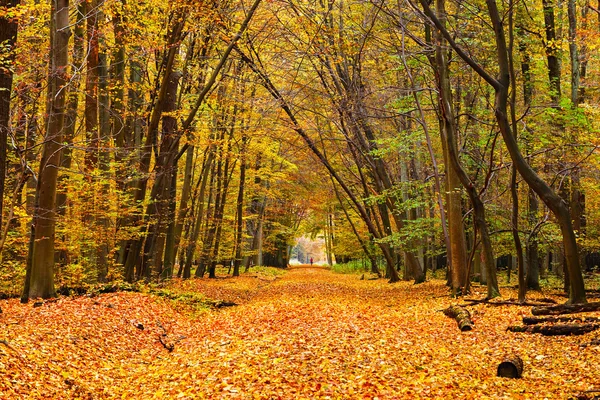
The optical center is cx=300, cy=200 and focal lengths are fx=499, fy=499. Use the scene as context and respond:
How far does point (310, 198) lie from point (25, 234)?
20088 millimetres

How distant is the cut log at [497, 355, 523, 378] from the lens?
20.3 ft

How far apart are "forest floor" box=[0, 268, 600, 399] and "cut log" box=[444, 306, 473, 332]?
0.61 feet

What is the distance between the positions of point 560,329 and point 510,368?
2.37m

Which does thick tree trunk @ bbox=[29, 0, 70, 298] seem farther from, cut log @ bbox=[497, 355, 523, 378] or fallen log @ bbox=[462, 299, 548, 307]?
fallen log @ bbox=[462, 299, 548, 307]

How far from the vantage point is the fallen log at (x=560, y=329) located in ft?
25.5

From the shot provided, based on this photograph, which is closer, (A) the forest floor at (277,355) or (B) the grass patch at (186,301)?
(A) the forest floor at (277,355)

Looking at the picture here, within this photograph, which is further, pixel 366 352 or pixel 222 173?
pixel 222 173

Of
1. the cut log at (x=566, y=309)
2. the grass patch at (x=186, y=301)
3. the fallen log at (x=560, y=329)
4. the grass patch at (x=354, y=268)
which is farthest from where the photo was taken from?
the grass patch at (x=354, y=268)

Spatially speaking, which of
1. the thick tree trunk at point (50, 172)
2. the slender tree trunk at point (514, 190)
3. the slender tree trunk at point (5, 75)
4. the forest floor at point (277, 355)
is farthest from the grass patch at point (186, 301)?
the slender tree trunk at point (514, 190)

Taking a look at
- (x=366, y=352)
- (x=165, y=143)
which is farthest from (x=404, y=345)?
(x=165, y=143)

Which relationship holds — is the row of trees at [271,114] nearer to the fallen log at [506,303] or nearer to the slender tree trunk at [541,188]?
the slender tree trunk at [541,188]

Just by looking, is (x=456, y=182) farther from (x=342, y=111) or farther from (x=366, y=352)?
(x=366, y=352)

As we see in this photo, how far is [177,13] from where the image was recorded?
45.0 ft

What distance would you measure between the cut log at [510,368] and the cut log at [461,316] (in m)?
2.88
